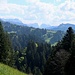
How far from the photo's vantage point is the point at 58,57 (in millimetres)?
62844

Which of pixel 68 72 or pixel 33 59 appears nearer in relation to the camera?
pixel 68 72

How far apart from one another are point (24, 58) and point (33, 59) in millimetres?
7848

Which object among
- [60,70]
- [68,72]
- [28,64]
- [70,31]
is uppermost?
[70,31]

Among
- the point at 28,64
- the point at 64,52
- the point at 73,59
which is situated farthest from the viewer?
the point at 28,64

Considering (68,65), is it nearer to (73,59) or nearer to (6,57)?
(73,59)

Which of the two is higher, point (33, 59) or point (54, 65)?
point (54, 65)

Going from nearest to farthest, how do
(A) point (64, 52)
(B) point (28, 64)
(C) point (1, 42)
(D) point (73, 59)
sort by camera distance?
1. (D) point (73, 59)
2. (A) point (64, 52)
3. (C) point (1, 42)
4. (B) point (28, 64)

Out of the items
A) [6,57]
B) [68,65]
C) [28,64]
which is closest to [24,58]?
[28,64]

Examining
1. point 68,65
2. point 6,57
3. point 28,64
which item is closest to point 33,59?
point 28,64

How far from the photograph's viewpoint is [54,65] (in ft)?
217

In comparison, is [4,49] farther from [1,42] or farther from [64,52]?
[64,52]

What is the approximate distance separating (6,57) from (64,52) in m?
16.2

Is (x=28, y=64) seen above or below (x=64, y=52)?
below

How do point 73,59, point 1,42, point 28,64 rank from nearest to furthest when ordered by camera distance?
Result: point 73,59 → point 1,42 → point 28,64
